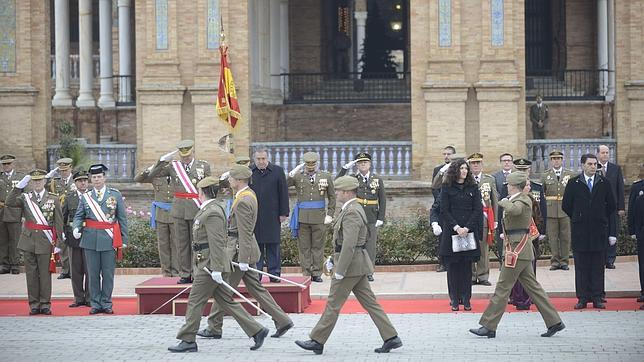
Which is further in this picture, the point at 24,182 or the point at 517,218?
the point at 24,182

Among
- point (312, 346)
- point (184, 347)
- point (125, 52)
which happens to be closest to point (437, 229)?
point (312, 346)

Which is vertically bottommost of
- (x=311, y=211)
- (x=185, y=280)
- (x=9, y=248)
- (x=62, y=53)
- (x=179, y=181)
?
(x=185, y=280)

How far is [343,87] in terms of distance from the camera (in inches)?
1414

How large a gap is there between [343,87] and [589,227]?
61.0ft

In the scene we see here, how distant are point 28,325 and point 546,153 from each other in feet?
46.0

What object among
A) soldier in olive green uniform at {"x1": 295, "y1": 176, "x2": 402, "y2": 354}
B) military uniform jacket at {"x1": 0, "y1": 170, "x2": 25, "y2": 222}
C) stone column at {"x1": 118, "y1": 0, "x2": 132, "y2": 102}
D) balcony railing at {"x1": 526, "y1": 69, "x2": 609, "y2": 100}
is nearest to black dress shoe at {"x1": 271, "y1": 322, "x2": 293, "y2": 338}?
soldier in olive green uniform at {"x1": 295, "y1": 176, "x2": 402, "y2": 354}

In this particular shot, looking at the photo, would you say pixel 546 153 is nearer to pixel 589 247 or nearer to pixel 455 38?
pixel 455 38

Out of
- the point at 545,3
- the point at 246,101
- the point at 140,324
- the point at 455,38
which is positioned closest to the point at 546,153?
the point at 455,38

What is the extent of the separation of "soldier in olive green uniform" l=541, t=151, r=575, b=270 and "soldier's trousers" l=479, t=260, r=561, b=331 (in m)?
6.27

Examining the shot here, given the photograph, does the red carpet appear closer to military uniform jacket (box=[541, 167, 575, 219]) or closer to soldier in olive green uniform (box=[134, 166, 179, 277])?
soldier in olive green uniform (box=[134, 166, 179, 277])

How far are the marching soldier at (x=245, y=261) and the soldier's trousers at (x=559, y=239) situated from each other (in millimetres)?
7256

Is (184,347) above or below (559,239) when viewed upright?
below

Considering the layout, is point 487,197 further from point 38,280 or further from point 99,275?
point 38,280

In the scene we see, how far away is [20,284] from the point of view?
2114 cm
